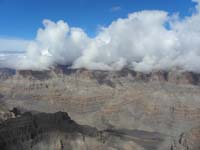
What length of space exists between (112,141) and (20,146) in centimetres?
4878

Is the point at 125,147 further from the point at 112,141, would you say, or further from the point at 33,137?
the point at 33,137

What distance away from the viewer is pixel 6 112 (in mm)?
187375

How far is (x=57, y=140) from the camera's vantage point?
152m

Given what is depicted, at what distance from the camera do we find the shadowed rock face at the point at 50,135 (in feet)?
461

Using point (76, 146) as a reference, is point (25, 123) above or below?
above

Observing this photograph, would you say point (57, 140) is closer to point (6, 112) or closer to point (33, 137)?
point (33, 137)

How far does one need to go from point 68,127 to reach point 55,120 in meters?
6.42

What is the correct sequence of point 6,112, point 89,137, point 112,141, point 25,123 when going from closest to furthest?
1. point 25,123
2. point 89,137
3. point 112,141
4. point 6,112

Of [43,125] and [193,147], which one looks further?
[193,147]

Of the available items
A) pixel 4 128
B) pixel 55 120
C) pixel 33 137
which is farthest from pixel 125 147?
pixel 4 128

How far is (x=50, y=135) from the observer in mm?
153125

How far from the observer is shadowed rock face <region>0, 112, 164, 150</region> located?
140625 millimetres

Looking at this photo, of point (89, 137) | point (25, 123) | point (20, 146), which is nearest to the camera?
point (20, 146)

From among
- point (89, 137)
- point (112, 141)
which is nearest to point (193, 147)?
point (112, 141)
